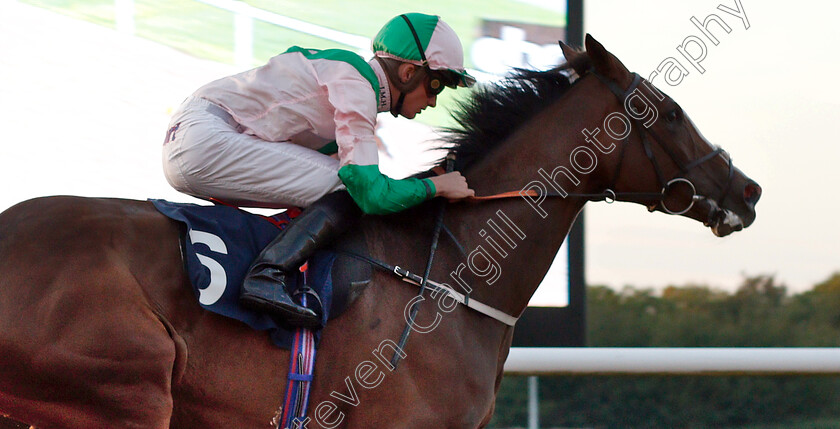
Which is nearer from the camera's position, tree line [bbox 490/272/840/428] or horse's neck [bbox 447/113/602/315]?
horse's neck [bbox 447/113/602/315]

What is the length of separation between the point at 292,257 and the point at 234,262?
0.15 meters

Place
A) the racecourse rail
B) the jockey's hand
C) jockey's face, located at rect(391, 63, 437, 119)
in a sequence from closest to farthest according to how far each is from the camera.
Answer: the jockey's hand < jockey's face, located at rect(391, 63, 437, 119) < the racecourse rail

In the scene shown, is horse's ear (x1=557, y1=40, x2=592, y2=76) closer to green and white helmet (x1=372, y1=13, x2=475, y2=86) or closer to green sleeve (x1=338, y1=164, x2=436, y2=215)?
green and white helmet (x1=372, y1=13, x2=475, y2=86)

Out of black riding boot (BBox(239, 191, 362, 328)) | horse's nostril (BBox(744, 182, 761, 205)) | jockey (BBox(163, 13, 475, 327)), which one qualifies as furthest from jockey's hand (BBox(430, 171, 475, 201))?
horse's nostril (BBox(744, 182, 761, 205))

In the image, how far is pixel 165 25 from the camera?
12.9 ft

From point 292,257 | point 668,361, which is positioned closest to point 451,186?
point 292,257

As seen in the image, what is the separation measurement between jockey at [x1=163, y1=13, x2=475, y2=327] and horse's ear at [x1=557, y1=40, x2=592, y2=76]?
0.39 metres

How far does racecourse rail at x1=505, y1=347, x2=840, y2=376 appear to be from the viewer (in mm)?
3566

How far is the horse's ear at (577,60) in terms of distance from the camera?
2504 millimetres

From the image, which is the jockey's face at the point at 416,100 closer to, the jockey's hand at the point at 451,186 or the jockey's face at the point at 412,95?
the jockey's face at the point at 412,95

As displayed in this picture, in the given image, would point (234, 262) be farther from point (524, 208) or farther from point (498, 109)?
point (498, 109)

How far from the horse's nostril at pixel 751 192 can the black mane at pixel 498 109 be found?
662 mm

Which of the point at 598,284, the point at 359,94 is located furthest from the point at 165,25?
the point at 598,284

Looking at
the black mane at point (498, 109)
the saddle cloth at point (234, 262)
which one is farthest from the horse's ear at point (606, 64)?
the saddle cloth at point (234, 262)
